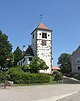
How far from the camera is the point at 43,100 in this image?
20031 mm

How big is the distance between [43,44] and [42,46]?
578mm

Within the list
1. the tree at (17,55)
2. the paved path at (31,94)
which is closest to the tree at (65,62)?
the tree at (17,55)

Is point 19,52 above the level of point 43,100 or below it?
above

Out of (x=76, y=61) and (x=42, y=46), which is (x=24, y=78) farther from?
(x=76, y=61)

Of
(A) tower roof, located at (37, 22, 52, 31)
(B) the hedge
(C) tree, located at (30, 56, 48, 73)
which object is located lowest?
(B) the hedge

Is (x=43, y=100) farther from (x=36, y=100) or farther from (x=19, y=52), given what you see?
(x=19, y=52)

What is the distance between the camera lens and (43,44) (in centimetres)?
6594

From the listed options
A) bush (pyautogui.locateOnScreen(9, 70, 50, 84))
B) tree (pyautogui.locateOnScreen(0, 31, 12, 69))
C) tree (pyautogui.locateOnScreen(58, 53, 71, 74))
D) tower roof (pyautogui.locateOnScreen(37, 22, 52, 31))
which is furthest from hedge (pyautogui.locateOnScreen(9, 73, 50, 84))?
tree (pyautogui.locateOnScreen(58, 53, 71, 74))

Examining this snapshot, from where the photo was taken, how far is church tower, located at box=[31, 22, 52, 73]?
214ft

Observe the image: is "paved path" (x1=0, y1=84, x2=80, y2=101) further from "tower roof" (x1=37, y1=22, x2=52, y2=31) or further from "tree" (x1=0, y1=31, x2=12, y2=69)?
"tower roof" (x1=37, y1=22, x2=52, y2=31)

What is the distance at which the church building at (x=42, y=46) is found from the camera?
65250 mm

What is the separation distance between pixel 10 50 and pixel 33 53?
10124 mm

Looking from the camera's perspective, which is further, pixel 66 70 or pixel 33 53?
pixel 66 70

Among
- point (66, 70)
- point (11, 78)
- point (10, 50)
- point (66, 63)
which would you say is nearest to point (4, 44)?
point (10, 50)
